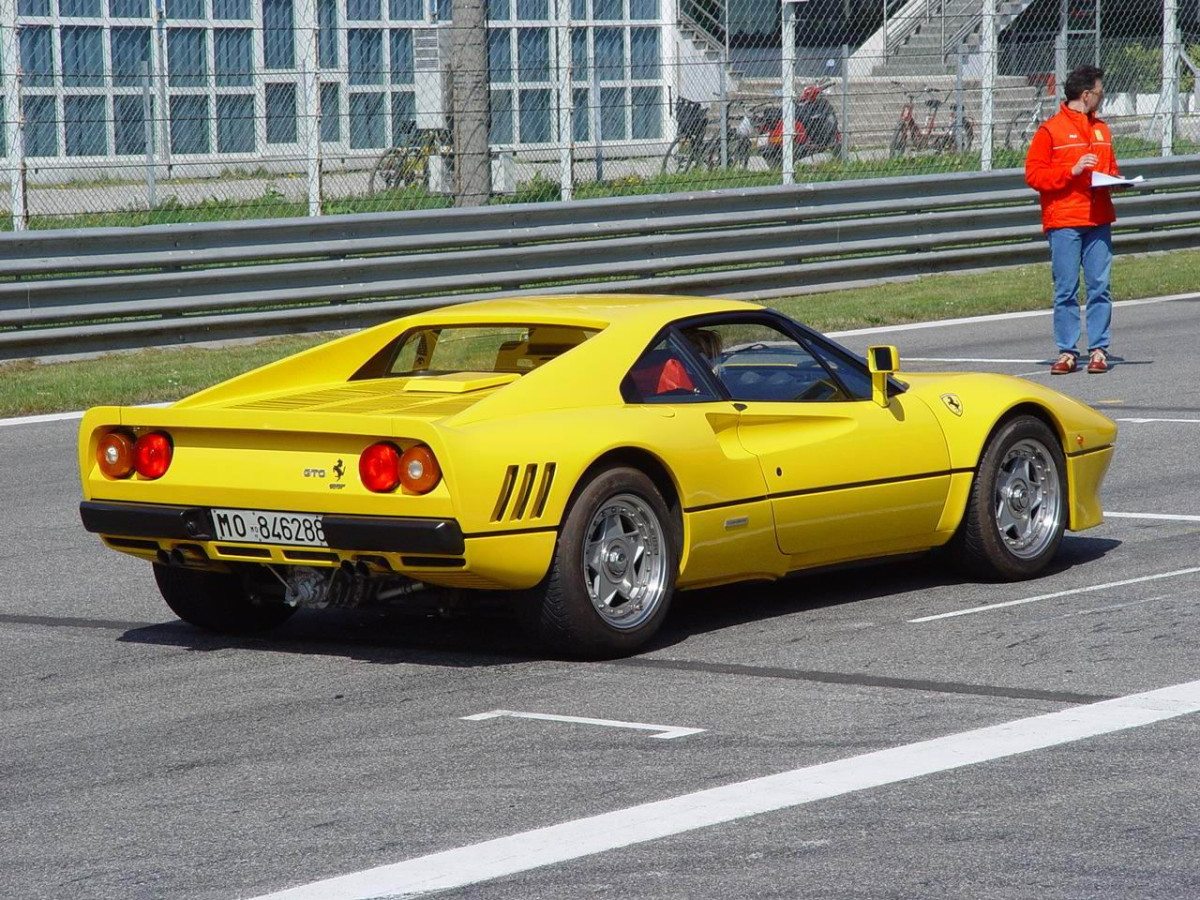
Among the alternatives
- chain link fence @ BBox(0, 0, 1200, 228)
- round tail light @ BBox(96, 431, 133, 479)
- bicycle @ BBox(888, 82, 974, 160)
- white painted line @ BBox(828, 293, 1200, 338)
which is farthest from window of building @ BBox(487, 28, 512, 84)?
round tail light @ BBox(96, 431, 133, 479)

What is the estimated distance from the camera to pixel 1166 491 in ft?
31.0

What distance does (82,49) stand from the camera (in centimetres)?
1778

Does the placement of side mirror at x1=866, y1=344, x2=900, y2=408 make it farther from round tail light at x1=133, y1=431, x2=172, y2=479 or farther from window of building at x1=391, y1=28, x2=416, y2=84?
window of building at x1=391, y1=28, x2=416, y2=84

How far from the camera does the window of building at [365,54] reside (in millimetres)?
17844

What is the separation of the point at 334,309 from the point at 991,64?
8.08 metres

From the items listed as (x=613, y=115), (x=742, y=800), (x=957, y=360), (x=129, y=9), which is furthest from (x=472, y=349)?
(x=129, y=9)

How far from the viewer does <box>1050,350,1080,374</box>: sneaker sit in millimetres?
13711

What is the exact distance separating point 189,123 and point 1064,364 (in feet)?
24.4

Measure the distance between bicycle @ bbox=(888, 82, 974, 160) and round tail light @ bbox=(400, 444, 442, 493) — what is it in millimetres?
15334

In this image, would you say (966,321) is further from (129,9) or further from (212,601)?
(212,601)

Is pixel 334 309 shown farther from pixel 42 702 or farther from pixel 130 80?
pixel 42 702

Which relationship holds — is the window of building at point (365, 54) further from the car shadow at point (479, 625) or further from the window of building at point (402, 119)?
the car shadow at point (479, 625)

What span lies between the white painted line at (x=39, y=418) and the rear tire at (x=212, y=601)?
6120 millimetres

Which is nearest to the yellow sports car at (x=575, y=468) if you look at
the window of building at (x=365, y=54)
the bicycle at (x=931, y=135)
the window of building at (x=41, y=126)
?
the window of building at (x=41, y=126)
